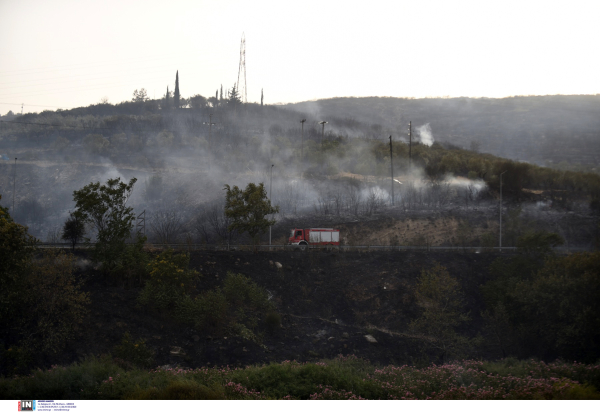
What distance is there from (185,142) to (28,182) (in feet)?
111

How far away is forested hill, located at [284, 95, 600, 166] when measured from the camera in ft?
313

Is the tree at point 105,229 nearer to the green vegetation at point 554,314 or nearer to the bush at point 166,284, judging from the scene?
the bush at point 166,284

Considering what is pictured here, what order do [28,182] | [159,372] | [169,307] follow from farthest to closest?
1. [28,182]
2. [169,307]
3. [159,372]

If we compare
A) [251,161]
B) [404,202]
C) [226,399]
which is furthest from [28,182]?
[226,399]

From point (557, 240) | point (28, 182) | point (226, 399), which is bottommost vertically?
point (226, 399)

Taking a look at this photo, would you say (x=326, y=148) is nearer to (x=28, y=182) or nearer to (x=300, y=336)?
(x=28, y=182)

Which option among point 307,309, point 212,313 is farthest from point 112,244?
point 307,309

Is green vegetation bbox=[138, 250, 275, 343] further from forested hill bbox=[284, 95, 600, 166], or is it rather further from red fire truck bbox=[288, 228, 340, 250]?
forested hill bbox=[284, 95, 600, 166]

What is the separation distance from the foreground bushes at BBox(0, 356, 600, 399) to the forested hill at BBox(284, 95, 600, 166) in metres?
72.9

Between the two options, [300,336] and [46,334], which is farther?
[300,336]

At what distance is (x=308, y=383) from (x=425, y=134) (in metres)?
138

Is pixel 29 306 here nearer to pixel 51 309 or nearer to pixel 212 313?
pixel 51 309

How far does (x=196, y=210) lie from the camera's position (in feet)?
226

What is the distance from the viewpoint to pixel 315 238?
48.3 metres
